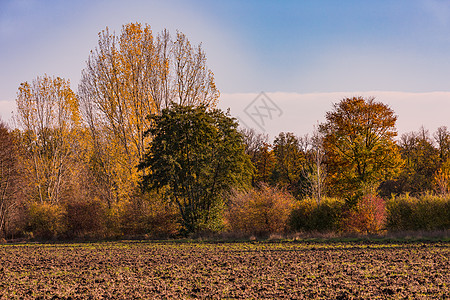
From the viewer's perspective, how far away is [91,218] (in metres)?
32.8

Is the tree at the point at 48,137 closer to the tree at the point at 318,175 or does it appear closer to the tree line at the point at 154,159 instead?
the tree line at the point at 154,159

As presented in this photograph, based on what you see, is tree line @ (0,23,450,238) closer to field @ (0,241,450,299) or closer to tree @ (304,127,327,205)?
tree @ (304,127,327,205)

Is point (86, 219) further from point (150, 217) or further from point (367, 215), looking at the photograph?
point (367, 215)

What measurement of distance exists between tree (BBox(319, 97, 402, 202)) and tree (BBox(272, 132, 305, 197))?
65.9 feet

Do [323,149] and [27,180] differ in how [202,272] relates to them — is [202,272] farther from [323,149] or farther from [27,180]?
[27,180]

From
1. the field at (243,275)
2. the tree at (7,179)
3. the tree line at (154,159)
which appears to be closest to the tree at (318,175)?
the tree line at (154,159)

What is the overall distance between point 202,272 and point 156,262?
3684 millimetres

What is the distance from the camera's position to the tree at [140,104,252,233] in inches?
1146

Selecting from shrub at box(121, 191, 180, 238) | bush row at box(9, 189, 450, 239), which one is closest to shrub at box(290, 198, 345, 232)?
bush row at box(9, 189, 450, 239)

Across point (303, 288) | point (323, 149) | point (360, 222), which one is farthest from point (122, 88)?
point (303, 288)

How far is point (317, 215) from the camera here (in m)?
27.6

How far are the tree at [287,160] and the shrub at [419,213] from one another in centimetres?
2802

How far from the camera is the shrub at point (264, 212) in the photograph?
2709cm

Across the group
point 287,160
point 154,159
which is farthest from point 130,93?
point 287,160
